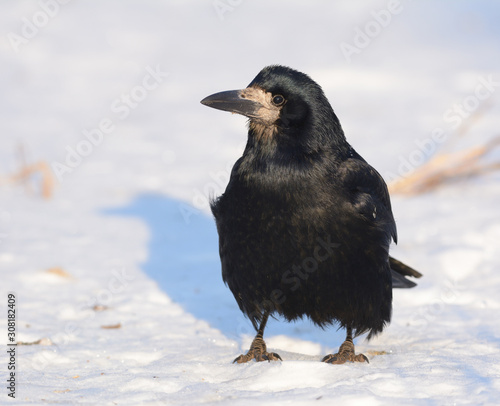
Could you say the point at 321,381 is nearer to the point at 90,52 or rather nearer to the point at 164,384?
the point at 164,384

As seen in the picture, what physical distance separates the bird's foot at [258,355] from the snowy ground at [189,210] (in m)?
0.11

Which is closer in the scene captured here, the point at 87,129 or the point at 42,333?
the point at 42,333

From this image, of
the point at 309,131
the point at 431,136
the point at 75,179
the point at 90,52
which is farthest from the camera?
the point at 90,52

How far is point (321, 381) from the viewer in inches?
120

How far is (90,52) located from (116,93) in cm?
274

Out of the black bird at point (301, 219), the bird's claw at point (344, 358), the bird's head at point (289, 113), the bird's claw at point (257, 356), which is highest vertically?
the bird's head at point (289, 113)

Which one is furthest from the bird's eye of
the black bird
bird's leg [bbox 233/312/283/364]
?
bird's leg [bbox 233/312/283/364]

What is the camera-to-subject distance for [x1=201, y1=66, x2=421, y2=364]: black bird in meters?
3.51

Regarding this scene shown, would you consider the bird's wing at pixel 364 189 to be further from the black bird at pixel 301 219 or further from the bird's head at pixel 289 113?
the bird's head at pixel 289 113

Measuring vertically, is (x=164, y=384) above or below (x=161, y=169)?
below

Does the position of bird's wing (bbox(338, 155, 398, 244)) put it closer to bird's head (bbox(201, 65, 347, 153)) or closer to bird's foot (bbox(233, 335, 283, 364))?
bird's head (bbox(201, 65, 347, 153))

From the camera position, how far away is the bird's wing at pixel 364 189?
364 cm

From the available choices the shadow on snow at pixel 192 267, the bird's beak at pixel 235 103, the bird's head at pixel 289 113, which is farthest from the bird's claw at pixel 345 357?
the bird's beak at pixel 235 103

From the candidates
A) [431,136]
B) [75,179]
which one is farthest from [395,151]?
[75,179]
